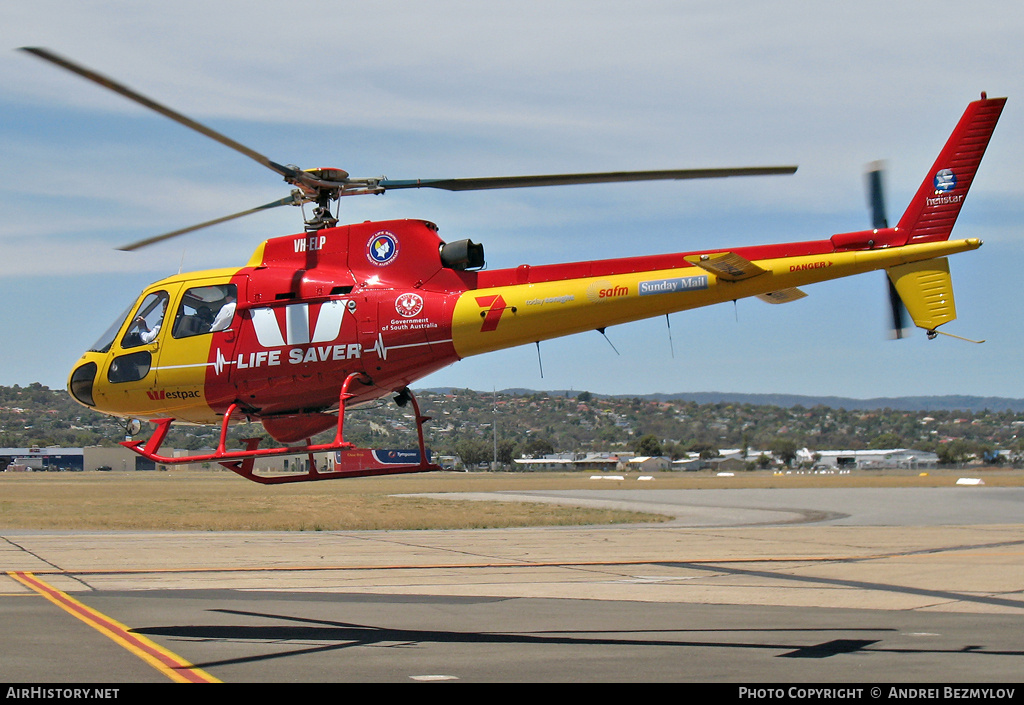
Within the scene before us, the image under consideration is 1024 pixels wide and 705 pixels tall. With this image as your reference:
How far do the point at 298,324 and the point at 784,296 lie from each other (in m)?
7.06

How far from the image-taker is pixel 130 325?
15508 millimetres

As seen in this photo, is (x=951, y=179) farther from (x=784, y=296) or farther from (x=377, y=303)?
(x=377, y=303)

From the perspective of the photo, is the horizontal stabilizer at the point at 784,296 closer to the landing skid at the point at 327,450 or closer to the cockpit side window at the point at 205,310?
the landing skid at the point at 327,450

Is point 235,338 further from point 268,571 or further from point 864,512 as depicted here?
point 864,512

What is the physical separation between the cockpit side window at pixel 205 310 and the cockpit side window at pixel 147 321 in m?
0.34

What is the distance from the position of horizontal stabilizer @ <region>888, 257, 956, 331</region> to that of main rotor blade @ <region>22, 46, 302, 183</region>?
27.3 feet

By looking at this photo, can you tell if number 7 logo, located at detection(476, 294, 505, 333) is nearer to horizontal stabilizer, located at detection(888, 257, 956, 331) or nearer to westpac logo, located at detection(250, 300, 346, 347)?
westpac logo, located at detection(250, 300, 346, 347)

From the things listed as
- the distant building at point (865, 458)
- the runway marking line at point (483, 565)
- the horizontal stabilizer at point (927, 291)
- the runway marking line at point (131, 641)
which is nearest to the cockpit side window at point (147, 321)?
the runway marking line at point (131, 641)

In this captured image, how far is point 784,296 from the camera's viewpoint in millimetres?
14109

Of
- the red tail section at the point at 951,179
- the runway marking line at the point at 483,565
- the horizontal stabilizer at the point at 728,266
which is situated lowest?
the runway marking line at the point at 483,565

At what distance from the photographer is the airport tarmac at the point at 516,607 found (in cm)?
1093

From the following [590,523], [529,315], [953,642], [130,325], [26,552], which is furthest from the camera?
[590,523]
